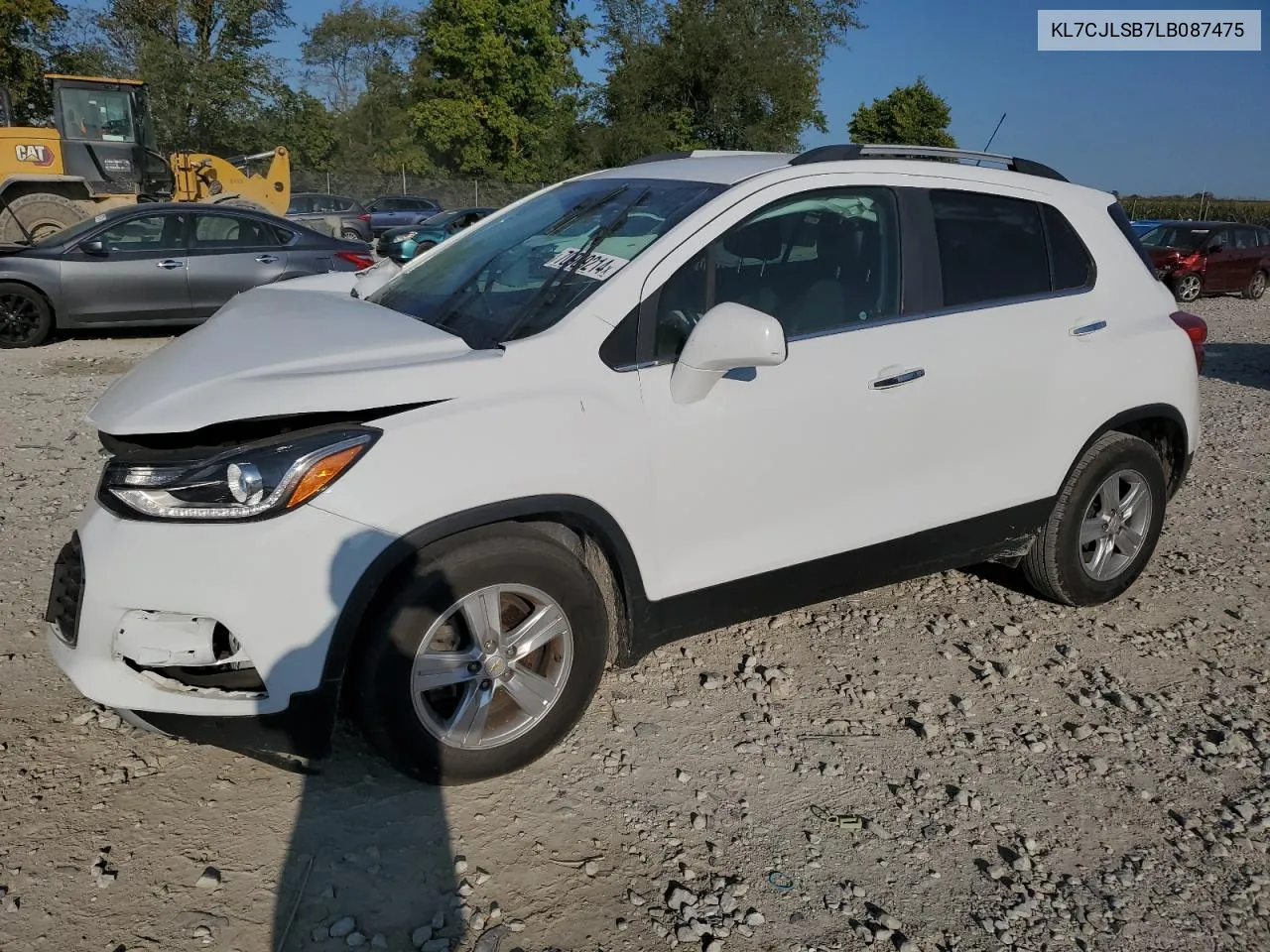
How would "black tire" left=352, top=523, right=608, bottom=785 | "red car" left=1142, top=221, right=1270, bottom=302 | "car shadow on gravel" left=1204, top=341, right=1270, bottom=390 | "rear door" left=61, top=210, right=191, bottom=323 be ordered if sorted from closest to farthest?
"black tire" left=352, top=523, right=608, bottom=785 < "rear door" left=61, top=210, right=191, bottom=323 < "car shadow on gravel" left=1204, top=341, right=1270, bottom=390 < "red car" left=1142, top=221, right=1270, bottom=302

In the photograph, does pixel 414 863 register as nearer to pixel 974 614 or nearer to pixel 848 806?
pixel 848 806

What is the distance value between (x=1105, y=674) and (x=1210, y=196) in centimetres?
4714

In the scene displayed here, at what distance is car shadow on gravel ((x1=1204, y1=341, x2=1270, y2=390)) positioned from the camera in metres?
10.4

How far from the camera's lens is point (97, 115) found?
620 inches

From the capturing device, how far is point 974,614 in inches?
167

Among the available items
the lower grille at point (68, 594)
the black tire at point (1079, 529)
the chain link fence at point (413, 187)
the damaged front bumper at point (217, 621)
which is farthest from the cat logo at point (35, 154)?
the chain link fence at point (413, 187)

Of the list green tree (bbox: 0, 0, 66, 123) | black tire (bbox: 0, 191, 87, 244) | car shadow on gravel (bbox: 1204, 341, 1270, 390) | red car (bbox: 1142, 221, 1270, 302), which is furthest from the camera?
green tree (bbox: 0, 0, 66, 123)

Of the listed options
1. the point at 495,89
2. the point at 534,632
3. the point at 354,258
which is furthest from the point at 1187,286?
the point at 495,89

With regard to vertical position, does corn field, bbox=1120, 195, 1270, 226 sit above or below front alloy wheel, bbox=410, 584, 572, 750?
above

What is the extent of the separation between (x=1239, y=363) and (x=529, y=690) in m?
11.4

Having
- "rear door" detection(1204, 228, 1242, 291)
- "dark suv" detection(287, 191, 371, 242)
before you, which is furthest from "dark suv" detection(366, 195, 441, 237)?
"rear door" detection(1204, 228, 1242, 291)

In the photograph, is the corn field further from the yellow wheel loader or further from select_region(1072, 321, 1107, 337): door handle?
select_region(1072, 321, 1107, 337): door handle

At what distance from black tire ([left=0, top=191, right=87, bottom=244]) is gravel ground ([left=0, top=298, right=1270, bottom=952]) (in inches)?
487

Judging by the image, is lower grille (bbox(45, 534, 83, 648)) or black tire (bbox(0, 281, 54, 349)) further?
black tire (bbox(0, 281, 54, 349))
